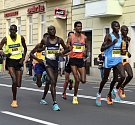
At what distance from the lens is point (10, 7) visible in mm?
38125

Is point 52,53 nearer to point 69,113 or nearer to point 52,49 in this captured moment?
point 52,49

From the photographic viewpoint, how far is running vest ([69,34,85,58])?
1084 centimetres

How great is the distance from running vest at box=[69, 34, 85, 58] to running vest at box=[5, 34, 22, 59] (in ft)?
4.26

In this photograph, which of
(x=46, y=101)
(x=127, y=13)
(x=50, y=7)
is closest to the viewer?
(x=46, y=101)

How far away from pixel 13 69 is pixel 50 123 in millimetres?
2681

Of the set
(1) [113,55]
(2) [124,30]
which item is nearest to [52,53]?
(1) [113,55]

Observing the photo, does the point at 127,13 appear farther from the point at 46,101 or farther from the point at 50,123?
the point at 50,123

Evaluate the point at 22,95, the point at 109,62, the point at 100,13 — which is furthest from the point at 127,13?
the point at 109,62

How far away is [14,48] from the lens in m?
10.4

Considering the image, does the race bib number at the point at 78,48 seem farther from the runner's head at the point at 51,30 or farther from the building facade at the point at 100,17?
the building facade at the point at 100,17

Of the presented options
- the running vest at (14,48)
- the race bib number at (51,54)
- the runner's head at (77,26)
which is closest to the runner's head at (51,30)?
the race bib number at (51,54)

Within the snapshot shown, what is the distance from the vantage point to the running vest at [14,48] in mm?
A: 10434

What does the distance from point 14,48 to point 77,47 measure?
1559 millimetres

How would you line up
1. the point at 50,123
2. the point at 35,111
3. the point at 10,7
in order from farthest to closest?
the point at 10,7 → the point at 35,111 → the point at 50,123
